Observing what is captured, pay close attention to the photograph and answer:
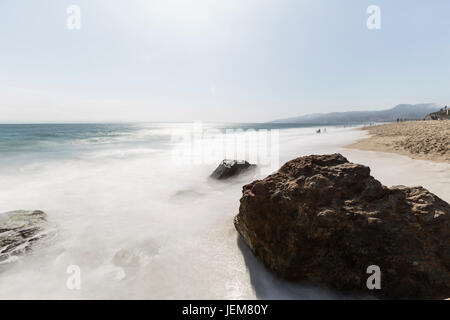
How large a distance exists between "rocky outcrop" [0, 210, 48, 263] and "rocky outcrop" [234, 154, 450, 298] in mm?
4451

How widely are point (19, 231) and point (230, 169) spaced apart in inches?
245

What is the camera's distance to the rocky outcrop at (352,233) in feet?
8.37

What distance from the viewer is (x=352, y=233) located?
271cm

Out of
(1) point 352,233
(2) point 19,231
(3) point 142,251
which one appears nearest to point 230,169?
(3) point 142,251

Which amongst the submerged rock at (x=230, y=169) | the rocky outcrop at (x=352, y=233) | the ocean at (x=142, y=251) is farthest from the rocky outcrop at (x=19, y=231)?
the submerged rock at (x=230, y=169)

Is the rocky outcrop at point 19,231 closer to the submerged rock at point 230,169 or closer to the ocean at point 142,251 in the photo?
the ocean at point 142,251

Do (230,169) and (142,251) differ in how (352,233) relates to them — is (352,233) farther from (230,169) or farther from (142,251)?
(230,169)

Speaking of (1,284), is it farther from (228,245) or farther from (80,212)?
(228,245)

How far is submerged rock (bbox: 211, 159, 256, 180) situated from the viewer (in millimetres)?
8148

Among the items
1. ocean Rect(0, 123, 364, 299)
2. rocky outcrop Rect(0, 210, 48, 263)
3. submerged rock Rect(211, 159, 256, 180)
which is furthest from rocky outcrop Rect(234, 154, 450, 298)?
submerged rock Rect(211, 159, 256, 180)
